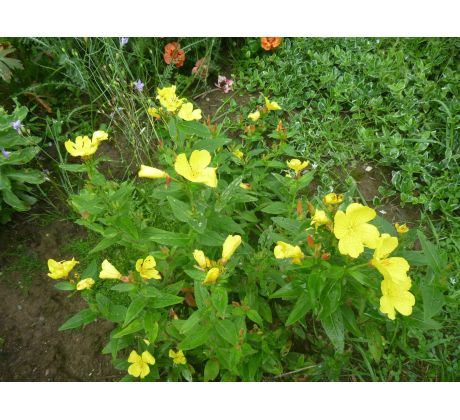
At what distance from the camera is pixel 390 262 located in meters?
1.40

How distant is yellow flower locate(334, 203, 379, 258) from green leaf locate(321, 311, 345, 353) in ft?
1.36

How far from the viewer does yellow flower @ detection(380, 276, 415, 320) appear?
143 centimetres

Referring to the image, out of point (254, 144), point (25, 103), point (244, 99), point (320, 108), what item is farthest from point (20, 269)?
point (320, 108)

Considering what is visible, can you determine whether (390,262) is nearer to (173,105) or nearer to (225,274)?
(225,274)

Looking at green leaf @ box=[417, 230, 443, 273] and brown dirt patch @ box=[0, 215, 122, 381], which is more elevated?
green leaf @ box=[417, 230, 443, 273]

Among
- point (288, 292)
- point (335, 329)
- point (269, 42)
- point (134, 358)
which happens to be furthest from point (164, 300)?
point (269, 42)

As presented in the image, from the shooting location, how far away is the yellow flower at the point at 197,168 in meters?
1.57

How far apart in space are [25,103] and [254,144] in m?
1.73

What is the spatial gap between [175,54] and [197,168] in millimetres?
1962

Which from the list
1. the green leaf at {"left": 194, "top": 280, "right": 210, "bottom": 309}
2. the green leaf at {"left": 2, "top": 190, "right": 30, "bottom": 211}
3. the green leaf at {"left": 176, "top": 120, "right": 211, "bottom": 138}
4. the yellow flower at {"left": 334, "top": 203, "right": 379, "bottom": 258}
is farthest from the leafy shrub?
the yellow flower at {"left": 334, "top": 203, "right": 379, "bottom": 258}

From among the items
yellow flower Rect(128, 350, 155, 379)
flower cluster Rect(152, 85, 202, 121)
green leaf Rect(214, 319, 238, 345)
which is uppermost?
flower cluster Rect(152, 85, 202, 121)

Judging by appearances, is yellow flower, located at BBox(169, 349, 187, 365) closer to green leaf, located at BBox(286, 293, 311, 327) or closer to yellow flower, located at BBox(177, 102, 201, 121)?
green leaf, located at BBox(286, 293, 311, 327)

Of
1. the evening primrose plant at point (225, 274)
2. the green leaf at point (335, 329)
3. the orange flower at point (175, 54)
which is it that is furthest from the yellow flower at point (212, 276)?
the orange flower at point (175, 54)

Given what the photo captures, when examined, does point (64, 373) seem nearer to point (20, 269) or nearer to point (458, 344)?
point (20, 269)
